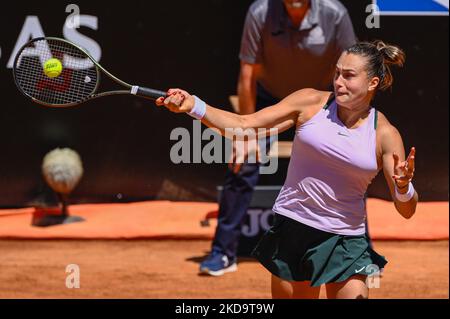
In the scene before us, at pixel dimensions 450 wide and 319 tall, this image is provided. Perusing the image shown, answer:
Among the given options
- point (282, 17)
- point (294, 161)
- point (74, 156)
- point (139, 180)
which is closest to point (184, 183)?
point (139, 180)

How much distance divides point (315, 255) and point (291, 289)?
176 millimetres

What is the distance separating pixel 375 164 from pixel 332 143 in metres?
0.18

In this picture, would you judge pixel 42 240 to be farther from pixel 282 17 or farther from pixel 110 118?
pixel 282 17

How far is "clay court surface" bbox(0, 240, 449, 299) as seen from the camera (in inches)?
220

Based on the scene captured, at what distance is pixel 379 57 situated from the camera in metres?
3.72

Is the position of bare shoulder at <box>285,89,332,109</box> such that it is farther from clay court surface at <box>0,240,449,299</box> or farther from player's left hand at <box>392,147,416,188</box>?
clay court surface at <box>0,240,449,299</box>

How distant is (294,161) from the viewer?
3.77 meters

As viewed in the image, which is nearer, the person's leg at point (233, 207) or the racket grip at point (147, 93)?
the racket grip at point (147, 93)

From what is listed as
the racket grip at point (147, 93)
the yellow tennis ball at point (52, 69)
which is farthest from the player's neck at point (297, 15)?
the racket grip at point (147, 93)

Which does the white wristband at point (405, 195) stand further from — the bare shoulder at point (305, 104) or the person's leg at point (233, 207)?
the person's leg at point (233, 207)

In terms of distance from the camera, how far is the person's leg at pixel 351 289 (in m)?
3.64

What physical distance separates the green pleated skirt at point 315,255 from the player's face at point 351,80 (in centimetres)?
52

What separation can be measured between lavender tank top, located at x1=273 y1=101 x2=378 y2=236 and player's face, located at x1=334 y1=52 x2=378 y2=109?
0.11m

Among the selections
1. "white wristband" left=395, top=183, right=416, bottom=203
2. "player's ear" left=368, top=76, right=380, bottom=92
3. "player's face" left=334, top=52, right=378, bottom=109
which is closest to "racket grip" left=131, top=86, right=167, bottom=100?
"player's face" left=334, top=52, right=378, bottom=109
